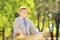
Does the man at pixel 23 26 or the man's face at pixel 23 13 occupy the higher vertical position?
the man's face at pixel 23 13

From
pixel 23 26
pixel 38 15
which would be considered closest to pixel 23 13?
pixel 23 26

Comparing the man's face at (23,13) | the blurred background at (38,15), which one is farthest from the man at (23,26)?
the blurred background at (38,15)

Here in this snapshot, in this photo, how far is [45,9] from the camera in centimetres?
298

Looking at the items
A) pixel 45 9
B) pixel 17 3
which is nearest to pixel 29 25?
pixel 17 3

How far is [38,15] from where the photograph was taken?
2.95 m

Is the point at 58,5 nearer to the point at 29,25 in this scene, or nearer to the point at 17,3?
the point at 17,3

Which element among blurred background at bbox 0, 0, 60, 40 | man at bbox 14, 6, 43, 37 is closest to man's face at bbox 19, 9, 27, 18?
man at bbox 14, 6, 43, 37

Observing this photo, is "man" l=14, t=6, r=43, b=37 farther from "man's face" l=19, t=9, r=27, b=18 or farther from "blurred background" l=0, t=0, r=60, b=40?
"blurred background" l=0, t=0, r=60, b=40

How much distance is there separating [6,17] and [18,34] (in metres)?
0.77

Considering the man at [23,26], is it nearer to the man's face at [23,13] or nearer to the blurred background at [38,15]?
the man's face at [23,13]

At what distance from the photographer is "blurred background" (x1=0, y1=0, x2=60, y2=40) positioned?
2.80 m

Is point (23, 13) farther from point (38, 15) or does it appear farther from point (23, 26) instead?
point (38, 15)

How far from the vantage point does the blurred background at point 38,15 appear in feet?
9.18

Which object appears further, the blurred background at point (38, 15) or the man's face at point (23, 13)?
the blurred background at point (38, 15)
